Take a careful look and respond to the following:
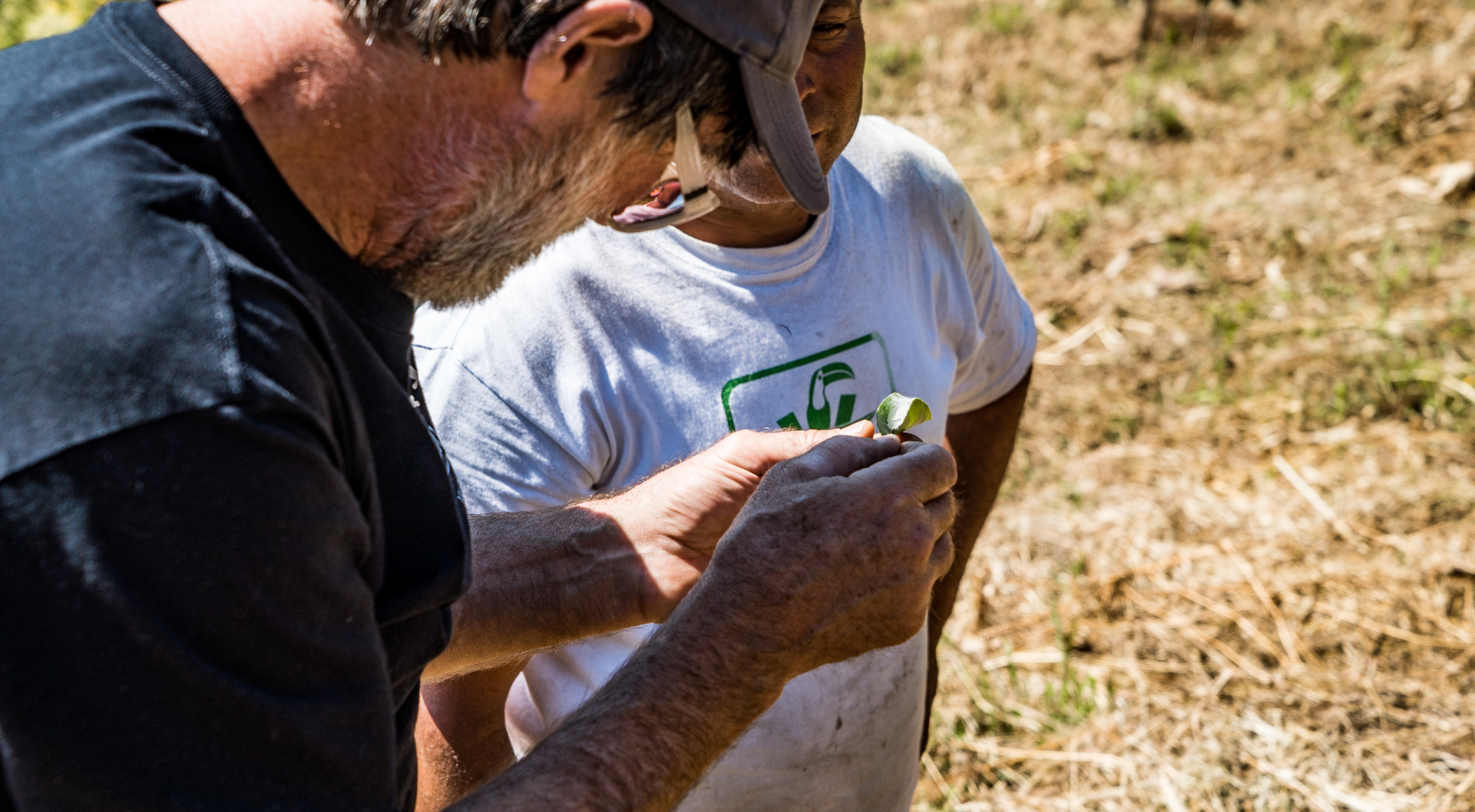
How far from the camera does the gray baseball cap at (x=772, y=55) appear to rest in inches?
50.1

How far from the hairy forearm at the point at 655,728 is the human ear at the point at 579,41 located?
695mm

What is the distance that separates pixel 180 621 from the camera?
38.9 inches

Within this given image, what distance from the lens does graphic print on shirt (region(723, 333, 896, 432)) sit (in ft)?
6.97

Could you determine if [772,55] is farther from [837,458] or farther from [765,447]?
[765,447]

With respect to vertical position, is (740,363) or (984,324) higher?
(740,363)

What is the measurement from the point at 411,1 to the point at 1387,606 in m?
3.67

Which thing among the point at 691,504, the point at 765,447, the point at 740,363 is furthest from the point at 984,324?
the point at 691,504

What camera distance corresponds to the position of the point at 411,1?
3.77 feet

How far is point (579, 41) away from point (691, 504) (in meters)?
0.94

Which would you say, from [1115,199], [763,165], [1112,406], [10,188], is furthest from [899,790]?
[1115,199]

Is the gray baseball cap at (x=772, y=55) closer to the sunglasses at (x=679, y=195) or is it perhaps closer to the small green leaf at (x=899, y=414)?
the sunglasses at (x=679, y=195)

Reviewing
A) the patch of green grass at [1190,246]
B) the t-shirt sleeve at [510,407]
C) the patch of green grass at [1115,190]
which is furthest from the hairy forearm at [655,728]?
the patch of green grass at [1115,190]

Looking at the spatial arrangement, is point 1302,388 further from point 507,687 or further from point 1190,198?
point 507,687

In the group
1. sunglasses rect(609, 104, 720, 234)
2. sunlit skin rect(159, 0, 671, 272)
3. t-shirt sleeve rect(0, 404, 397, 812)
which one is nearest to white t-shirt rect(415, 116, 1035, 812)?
sunglasses rect(609, 104, 720, 234)
